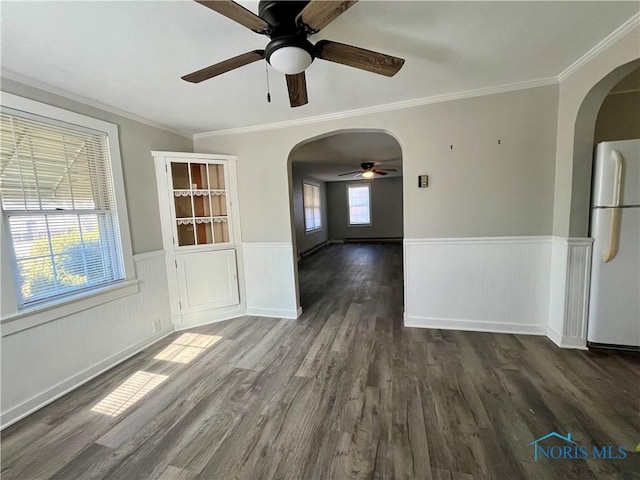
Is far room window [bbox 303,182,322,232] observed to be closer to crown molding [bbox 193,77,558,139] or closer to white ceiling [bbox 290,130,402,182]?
white ceiling [bbox 290,130,402,182]

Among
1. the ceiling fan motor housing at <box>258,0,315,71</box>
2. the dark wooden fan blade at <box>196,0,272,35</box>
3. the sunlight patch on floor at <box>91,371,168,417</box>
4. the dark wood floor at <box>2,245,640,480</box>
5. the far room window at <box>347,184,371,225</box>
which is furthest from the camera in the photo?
the far room window at <box>347,184,371,225</box>

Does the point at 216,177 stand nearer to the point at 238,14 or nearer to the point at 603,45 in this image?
the point at 238,14

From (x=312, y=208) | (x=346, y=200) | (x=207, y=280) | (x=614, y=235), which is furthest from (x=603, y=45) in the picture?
(x=346, y=200)

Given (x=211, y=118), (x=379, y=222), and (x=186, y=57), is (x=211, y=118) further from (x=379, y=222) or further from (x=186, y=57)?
(x=379, y=222)

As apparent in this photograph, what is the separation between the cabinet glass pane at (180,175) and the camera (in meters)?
3.17

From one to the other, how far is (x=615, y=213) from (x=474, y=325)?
1.54 m

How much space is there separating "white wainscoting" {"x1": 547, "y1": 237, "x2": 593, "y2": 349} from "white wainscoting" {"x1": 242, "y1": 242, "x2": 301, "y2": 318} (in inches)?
108

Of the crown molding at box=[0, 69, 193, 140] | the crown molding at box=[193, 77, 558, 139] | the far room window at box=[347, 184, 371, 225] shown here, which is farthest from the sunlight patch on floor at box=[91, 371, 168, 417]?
the far room window at box=[347, 184, 371, 225]

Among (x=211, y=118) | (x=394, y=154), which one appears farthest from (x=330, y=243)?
(x=211, y=118)

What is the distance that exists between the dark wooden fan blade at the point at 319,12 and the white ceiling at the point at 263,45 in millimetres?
353

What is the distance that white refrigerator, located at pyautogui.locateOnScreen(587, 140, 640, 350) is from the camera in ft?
7.13

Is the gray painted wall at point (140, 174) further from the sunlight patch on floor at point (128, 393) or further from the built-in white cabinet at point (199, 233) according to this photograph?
the sunlight patch on floor at point (128, 393)

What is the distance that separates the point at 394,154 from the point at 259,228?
3657 mm

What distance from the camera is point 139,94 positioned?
7.74 feet
